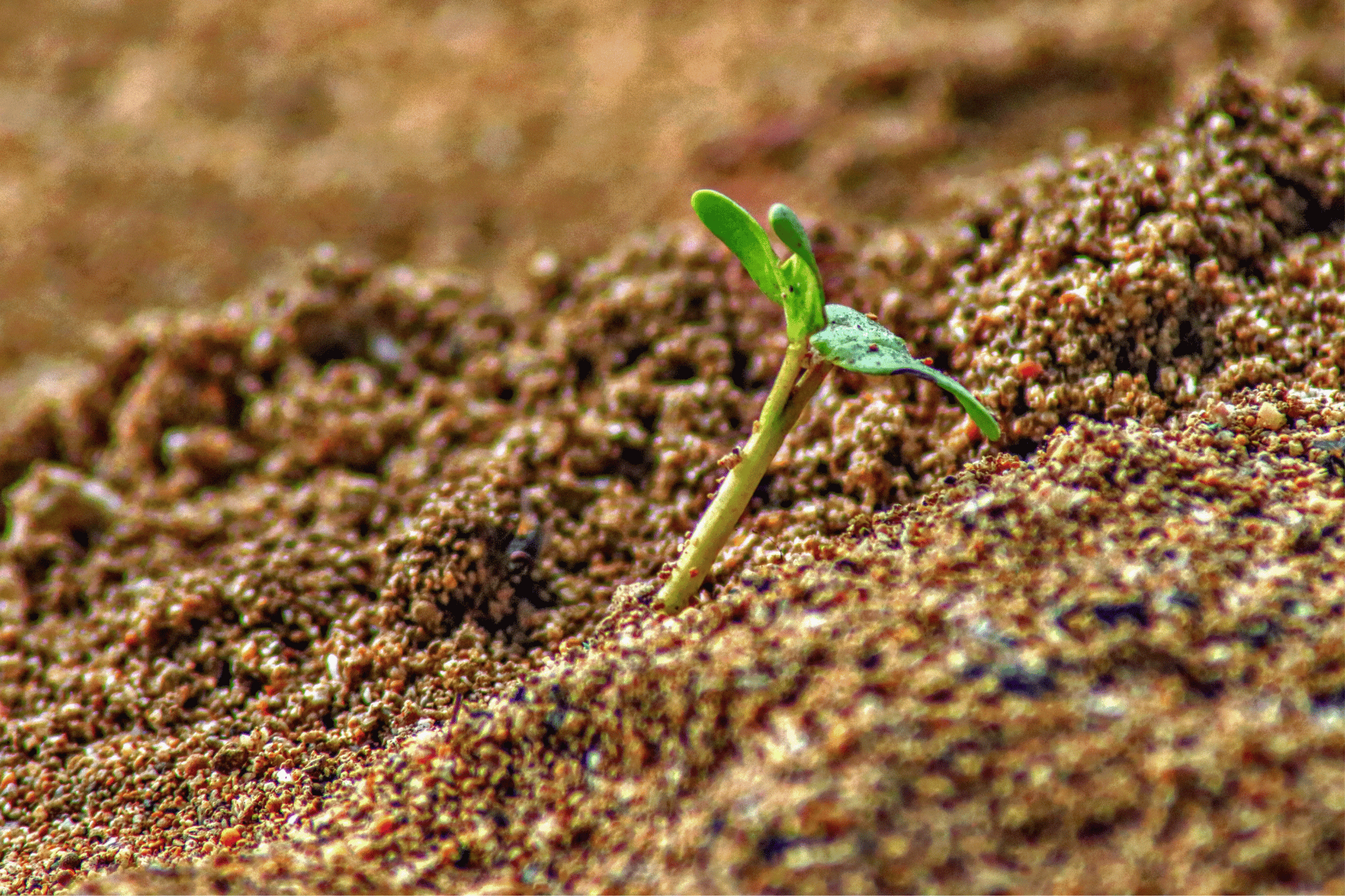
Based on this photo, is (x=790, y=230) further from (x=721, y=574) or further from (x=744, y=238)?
(x=721, y=574)

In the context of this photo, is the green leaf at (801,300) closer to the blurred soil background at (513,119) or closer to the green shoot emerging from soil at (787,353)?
the green shoot emerging from soil at (787,353)

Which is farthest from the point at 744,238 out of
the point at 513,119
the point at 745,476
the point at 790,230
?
the point at 513,119

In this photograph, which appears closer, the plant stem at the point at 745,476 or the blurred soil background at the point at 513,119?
the plant stem at the point at 745,476

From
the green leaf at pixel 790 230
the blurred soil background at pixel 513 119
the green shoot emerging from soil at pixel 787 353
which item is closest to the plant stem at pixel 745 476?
the green shoot emerging from soil at pixel 787 353

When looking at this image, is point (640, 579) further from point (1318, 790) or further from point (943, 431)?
point (1318, 790)

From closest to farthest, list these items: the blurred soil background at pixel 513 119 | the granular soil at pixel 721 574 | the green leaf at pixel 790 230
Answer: the granular soil at pixel 721 574 → the green leaf at pixel 790 230 → the blurred soil background at pixel 513 119
